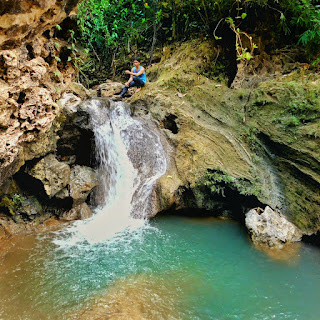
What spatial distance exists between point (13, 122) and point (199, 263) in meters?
3.86

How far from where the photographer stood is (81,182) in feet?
20.0

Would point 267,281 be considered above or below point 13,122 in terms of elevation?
below

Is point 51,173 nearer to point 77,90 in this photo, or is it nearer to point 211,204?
point 77,90

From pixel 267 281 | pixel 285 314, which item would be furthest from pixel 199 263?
pixel 285 314

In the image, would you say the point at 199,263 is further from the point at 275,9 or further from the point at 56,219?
the point at 275,9

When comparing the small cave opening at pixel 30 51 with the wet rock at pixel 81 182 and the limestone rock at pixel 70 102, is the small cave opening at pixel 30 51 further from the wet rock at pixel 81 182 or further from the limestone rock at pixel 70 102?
the wet rock at pixel 81 182

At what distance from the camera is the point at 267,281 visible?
159 inches

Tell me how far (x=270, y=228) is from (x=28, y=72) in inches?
207

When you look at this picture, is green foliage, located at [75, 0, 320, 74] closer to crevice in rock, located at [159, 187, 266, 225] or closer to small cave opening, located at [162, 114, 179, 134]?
small cave opening, located at [162, 114, 179, 134]

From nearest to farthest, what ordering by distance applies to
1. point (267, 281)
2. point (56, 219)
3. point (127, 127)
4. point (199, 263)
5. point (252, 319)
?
1. point (252, 319)
2. point (267, 281)
3. point (199, 263)
4. point (56, 219)
5. point (127, 127)

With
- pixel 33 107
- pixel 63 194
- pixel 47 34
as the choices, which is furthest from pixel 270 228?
pixel 47 34

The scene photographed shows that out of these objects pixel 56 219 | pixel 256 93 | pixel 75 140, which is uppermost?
pixel 256 93

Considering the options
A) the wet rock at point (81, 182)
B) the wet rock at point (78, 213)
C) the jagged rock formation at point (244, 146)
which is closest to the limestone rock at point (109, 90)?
the jagged rock formation at point (244, 146)

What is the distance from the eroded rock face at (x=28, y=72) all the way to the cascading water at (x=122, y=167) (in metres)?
1.65
